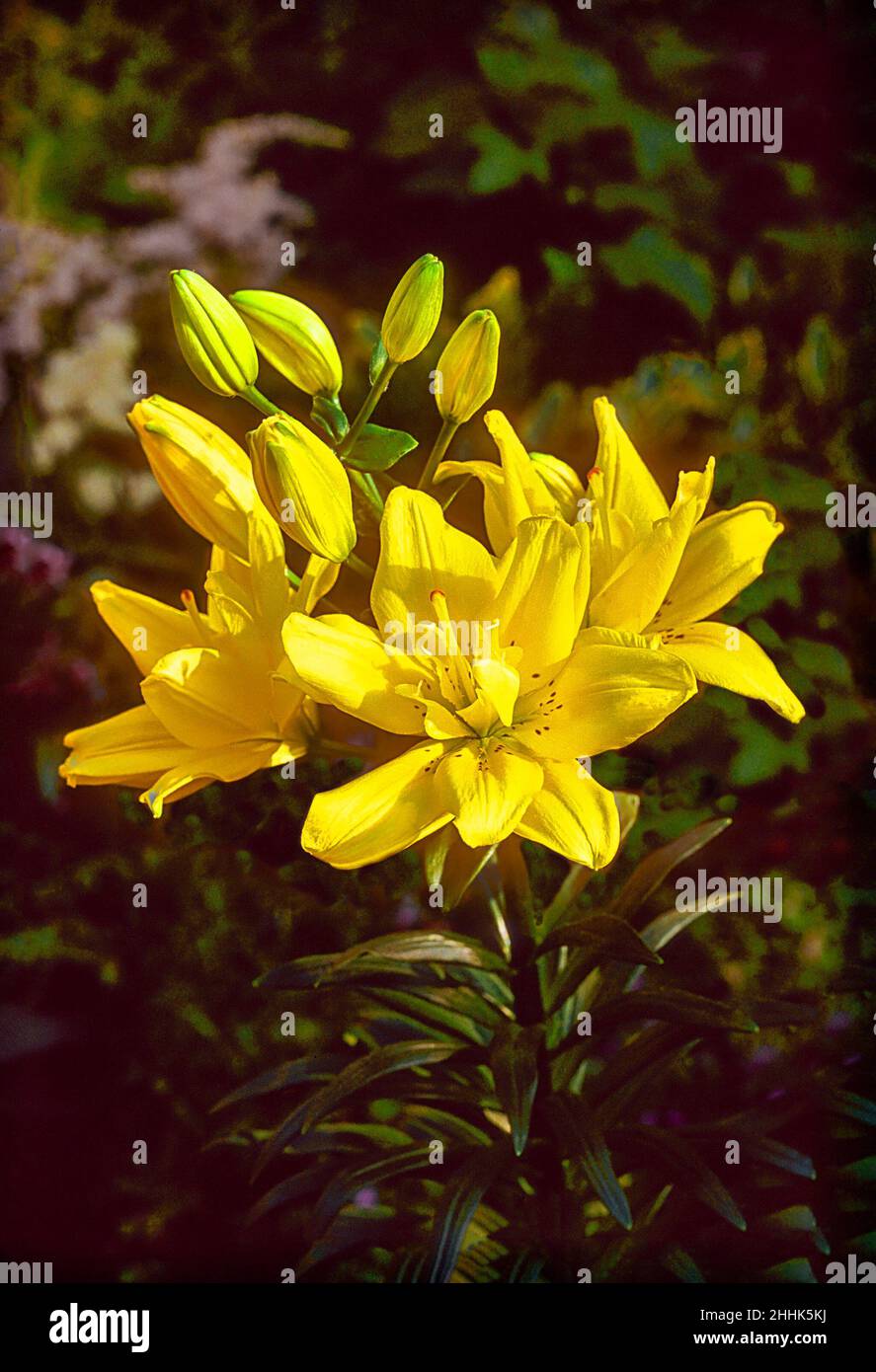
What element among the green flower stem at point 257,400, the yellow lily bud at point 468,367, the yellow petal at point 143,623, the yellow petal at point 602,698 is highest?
the yellow lily bud at point 468,367

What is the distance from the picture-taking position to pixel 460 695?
0.61m

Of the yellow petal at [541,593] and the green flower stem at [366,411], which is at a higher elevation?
the green flower stem at [366,411]

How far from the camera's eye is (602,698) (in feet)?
1.95

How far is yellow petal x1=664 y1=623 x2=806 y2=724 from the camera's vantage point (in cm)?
65

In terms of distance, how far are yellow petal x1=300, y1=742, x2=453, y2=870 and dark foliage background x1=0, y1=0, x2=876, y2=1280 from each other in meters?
0.17

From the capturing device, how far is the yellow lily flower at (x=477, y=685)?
23.0 inches

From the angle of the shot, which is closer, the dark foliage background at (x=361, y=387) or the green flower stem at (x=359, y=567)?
the green flower stem at (x=359, y=567)

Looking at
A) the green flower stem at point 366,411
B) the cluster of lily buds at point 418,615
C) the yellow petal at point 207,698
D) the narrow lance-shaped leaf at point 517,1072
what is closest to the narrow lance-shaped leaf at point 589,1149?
the narrow lance-shaped leaf at point 517,1072

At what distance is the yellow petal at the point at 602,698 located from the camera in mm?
587

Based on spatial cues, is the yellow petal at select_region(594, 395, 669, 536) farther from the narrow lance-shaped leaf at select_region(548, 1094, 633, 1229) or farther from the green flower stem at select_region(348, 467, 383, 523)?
the narrow lance-shaped leaf at select_region(548, 1094, 633, 1229)

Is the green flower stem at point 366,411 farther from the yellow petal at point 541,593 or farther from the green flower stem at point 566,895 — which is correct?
the green flower stem at point 566,895

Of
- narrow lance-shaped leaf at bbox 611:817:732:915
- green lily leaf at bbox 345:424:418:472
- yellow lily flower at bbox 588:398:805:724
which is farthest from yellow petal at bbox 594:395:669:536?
narrow lance-shaped leaf at bbox 611:817:732:915

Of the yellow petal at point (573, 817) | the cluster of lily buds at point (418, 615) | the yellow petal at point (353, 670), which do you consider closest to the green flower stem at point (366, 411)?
the cluster of lily buds at point (418, 615)
